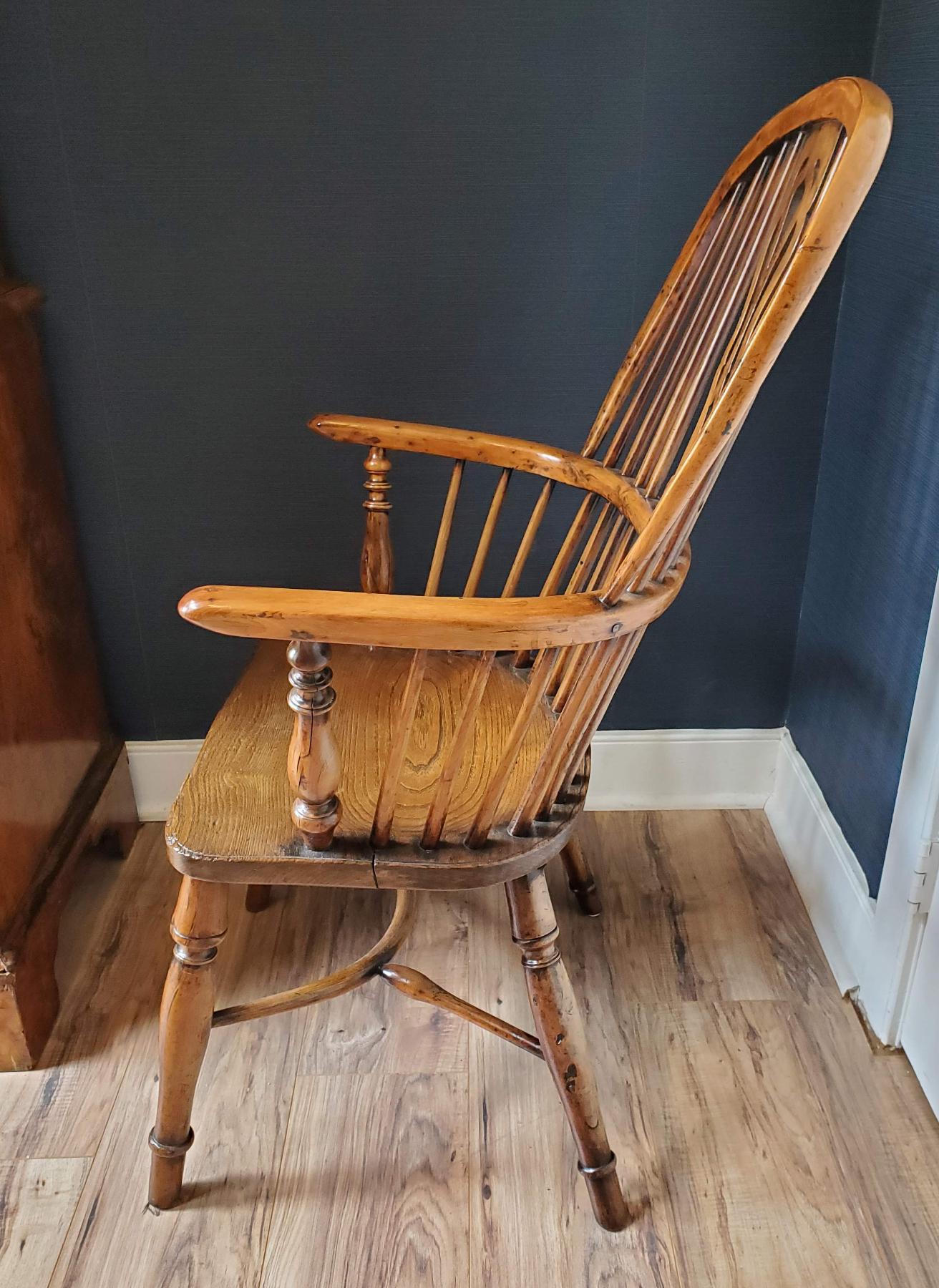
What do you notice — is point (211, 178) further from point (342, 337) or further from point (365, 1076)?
point (365, 1076)

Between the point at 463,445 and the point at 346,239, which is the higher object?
the point at 346,239

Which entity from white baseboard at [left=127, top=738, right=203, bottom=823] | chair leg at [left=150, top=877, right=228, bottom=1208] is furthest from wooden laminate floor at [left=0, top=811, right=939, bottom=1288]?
white baseboard at [left=127, top=738, right=203, bottom=823]

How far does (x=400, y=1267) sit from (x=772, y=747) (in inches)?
41.1

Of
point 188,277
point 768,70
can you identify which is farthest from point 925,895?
point 188,277

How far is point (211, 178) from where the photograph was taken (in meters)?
1.41

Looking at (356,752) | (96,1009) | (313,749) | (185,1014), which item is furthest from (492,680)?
(96,1009)

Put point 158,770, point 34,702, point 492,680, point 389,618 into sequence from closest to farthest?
point 389,618 < point 492,680 < point 34,702 < point 158,770

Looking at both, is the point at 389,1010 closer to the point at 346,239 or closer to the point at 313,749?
the point at 313,749

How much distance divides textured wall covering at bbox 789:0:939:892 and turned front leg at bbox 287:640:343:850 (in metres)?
0.77

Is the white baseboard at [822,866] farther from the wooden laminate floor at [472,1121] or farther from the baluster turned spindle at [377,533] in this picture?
the baluster turned spindle at [377,533]

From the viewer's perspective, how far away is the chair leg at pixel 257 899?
5.22ft

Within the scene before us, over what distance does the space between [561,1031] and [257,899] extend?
→ 68 centimetres

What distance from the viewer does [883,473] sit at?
1366 mm

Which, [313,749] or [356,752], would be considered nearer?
[313,749]
